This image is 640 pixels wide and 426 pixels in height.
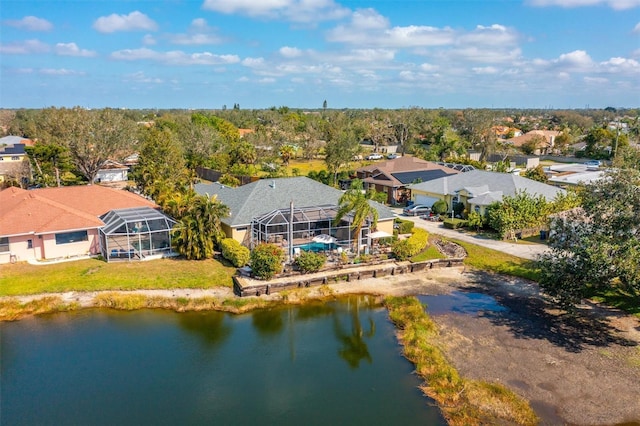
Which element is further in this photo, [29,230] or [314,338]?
[29,230]

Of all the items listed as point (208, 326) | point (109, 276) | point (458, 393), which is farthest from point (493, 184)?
point (109, 276)

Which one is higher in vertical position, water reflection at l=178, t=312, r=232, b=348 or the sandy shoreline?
the sandy shoreline

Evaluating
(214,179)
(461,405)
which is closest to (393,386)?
(461,405)

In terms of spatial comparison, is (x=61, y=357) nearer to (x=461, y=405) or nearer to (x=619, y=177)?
(x=461, y=405)

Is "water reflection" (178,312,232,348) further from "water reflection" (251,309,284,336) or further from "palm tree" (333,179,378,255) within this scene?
"palm tree" (333,179,378,255)

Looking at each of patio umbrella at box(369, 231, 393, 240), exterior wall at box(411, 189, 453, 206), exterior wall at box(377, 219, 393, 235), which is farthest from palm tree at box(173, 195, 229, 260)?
exterior wall at box(411, 189, 453, 206)
